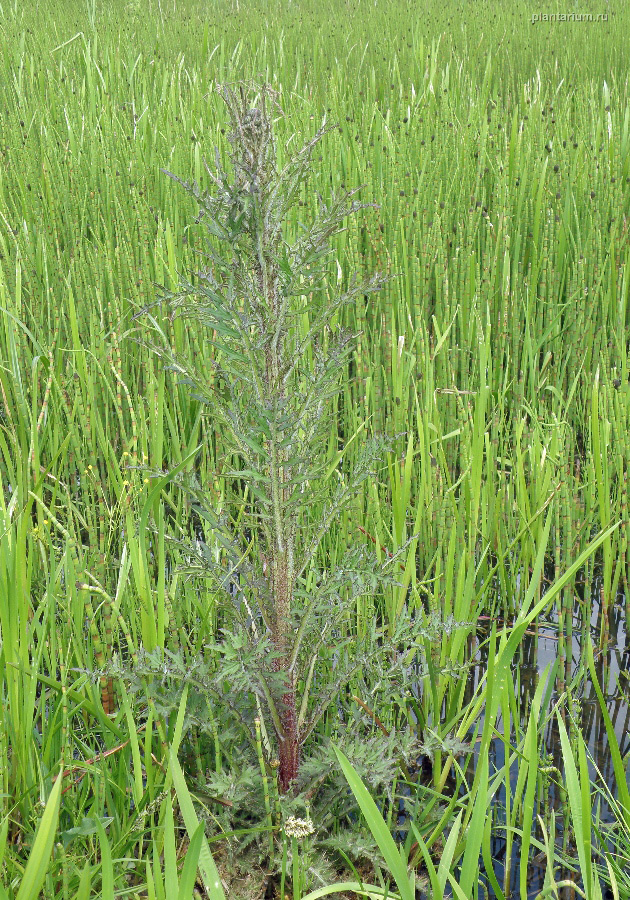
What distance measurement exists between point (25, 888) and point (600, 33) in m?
7.40

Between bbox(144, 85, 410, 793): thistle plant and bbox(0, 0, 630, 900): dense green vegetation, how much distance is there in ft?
0.16

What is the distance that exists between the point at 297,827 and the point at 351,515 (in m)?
0.74

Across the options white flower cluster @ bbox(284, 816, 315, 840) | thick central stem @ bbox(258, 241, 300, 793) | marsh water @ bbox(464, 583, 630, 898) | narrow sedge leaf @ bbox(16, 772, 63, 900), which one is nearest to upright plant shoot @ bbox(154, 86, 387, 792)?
thick central stem @ bbox(258, 241, 300, 793)

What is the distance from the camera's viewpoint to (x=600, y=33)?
6.67m

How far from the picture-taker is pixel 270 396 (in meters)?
1.05

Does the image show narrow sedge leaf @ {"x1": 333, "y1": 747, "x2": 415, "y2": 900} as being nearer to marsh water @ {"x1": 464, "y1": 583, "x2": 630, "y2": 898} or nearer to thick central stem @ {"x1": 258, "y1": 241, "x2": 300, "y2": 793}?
thick central stem @ {"x1": 258, "y1": 241, "x2": 300, "y2": 793}

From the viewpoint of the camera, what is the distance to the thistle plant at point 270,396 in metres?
0.98

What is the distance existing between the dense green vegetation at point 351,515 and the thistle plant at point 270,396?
0.05 metres

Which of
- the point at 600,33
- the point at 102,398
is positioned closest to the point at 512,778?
the point at 102,398

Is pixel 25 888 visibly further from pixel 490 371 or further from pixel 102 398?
pixel 490 371

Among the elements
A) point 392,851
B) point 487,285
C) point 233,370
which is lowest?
point 392,851

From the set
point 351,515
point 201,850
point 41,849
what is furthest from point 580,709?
point 41,849

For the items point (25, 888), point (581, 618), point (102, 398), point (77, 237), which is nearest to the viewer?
point (25, 888)

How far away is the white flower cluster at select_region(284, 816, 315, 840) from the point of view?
1095 mm
